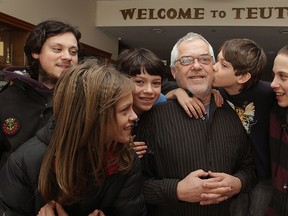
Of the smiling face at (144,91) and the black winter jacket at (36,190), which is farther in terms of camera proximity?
the smiling face at (144,91)

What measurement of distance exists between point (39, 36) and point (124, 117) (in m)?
0.72

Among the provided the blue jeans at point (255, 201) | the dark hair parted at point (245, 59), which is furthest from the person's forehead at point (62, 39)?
the blue jeans at point (255, 201)

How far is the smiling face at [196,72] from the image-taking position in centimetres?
150

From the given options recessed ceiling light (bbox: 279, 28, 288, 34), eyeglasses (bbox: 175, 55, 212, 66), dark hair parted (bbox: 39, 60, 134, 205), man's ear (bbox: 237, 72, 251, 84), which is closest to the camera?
dark hair parted (bbox: 39, 60, 134, 205)

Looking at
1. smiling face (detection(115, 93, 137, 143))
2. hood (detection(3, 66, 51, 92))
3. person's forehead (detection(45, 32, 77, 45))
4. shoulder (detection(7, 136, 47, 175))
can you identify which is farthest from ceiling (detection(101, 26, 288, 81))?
shoulder (detection(7, 136, 47, 175))

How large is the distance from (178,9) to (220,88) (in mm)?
3665

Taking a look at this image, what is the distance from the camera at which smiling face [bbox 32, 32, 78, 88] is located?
149 centimetres

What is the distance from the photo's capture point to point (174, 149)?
1.43 metres

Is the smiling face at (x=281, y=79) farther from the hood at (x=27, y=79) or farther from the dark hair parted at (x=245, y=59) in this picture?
the hood at (x=27, y=79)

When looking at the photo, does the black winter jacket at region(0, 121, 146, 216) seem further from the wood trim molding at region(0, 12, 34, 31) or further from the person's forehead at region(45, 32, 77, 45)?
the wood trim molding at region(0, 12, 34, 31)

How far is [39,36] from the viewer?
4.98 feet

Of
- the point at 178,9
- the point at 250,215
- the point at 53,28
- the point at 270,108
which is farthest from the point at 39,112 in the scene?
the point at 178,9

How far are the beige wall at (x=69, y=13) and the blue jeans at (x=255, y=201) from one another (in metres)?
2.74

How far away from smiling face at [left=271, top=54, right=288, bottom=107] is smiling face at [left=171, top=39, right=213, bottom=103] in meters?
0.29
